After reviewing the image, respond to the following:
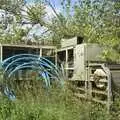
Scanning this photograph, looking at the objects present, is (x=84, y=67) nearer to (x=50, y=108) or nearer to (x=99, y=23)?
(x=99, y=23)

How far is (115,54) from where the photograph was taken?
437 inches

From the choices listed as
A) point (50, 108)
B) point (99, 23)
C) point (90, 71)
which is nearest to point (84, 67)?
point (90, 71)

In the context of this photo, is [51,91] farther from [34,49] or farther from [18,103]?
[34,49]

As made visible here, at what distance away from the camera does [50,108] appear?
282 inches

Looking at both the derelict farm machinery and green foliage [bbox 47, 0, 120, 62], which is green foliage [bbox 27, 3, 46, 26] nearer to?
green foliage [bbox 47, 0, 120, 62]

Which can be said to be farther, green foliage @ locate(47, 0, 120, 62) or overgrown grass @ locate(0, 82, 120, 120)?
green foliage @ locate(47, 0, 120, 62)

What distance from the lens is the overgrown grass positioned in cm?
698

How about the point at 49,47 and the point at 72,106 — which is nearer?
the point at 72,106

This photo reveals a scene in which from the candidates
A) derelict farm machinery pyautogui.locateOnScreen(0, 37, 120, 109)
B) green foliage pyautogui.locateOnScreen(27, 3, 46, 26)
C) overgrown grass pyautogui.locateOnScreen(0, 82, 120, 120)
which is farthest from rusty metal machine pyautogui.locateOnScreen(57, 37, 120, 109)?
green foliage pyautogui.locateOnScreen(27, 3, 46, 26)

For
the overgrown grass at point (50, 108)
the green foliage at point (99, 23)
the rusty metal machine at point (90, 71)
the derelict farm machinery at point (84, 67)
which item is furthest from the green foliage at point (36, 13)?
the overgrown grass at point (50, 108)

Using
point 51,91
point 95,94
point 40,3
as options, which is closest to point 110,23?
point 95,94

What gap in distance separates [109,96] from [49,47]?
6357 mm

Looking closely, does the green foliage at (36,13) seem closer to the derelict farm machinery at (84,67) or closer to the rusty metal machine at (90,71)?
the derelict farm machinery at (84,67)

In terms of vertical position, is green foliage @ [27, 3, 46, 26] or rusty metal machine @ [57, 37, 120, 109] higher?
green foliage @ [27, 3, 46, 26]
